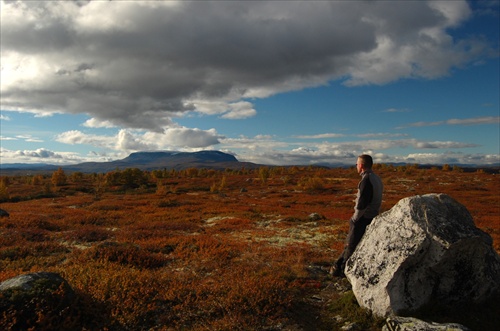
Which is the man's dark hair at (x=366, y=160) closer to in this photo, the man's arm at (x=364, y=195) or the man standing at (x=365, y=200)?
the man standing at (x=365, y=200)

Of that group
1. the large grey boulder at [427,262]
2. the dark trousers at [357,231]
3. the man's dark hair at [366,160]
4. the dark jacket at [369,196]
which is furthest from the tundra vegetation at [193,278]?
the man's dark hair at [366,160]

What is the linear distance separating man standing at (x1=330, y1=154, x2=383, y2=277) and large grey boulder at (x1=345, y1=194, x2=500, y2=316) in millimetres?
1138

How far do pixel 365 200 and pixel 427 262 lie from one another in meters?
2.48

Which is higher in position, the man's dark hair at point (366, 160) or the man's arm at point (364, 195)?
the man's dark hair at point (366, 160)

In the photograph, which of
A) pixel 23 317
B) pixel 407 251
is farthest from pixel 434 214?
pixel 23 317

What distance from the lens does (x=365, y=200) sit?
936 cm

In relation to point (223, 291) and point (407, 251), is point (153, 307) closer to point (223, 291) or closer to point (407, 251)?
point (223, 291)

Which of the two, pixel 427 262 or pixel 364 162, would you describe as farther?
pixel 364 162

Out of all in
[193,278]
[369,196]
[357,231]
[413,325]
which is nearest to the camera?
[413,325]

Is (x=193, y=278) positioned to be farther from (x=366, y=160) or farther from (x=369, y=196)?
(x=366, y=160)

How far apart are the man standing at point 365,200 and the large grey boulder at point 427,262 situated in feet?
3.74

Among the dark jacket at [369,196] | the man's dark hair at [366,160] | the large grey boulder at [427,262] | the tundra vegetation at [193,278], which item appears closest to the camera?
the large grey boulder at [427,262]

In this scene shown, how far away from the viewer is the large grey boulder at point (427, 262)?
733cm

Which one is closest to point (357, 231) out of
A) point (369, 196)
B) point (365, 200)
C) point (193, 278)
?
point (365, 200)
